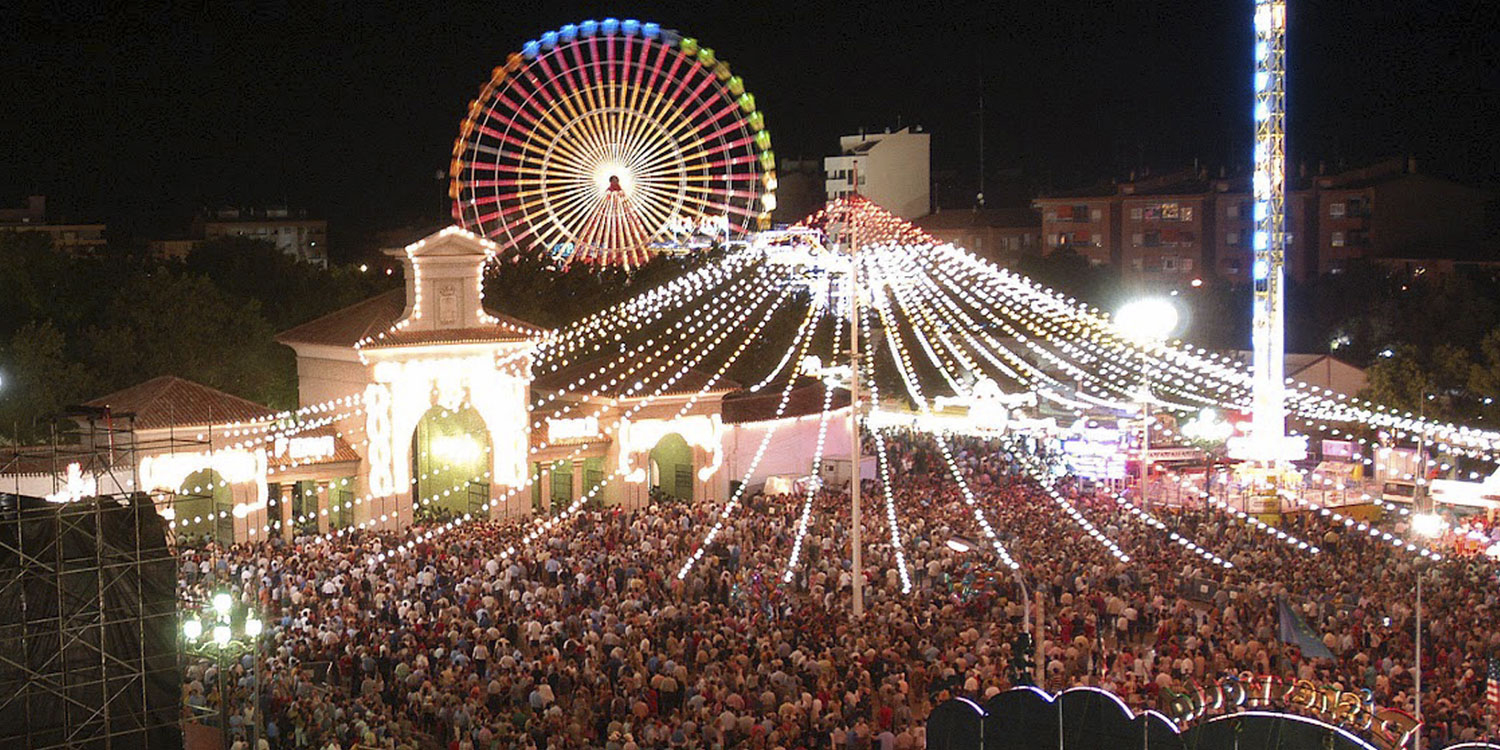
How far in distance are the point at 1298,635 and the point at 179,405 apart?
18703mm

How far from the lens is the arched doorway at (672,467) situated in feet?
117

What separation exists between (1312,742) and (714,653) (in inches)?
332

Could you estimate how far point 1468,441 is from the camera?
28688mm

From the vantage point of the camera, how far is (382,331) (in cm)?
3175

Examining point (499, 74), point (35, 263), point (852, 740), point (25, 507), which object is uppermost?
point (499, 74)

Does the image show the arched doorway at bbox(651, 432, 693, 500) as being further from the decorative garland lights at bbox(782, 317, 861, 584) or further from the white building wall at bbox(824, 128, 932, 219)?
the white building wall at bbox(824, 128, 932, 219)

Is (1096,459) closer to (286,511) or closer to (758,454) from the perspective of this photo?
(758,454)

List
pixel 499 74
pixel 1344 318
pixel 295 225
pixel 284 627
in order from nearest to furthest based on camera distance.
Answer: pixel 284 627 → pixel 499 74 → pixel 1344 318 → pixel 295 225

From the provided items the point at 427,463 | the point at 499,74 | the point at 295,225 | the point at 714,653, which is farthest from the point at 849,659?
the point at 295,225

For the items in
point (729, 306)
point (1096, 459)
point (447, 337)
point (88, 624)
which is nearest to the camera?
point (88, 624)

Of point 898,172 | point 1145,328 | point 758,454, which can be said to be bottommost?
point 758,454

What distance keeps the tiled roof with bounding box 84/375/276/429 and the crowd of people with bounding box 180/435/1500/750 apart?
10.1ft

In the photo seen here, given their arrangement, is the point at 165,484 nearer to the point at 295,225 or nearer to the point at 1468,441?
the point at 1468,441

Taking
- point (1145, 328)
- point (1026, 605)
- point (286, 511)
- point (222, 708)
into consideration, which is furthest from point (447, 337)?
point (222, 708)
